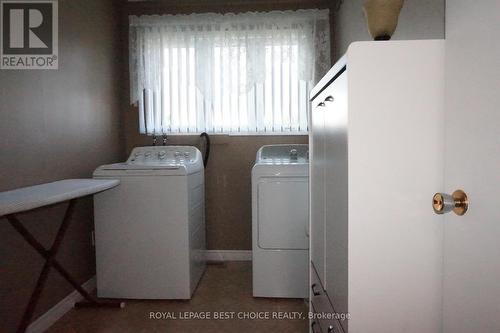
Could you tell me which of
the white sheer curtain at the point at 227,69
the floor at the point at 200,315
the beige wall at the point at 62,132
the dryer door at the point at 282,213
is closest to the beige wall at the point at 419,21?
the white sheer curtain at the point at 227,69

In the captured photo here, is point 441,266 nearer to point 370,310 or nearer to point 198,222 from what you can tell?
point 370,310

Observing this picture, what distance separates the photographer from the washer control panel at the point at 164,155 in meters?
2.72

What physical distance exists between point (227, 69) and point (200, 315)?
2069 mm

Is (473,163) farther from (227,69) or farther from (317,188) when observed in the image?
(227,69)

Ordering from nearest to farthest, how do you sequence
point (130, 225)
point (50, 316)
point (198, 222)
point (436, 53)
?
point (436, 53) → point (50, 316) → point (130, 225) → point (198, 222)

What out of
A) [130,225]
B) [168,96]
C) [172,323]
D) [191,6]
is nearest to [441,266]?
[172,323]

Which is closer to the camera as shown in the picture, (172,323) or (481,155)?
(481,155)

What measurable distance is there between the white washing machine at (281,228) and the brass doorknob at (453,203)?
148cm

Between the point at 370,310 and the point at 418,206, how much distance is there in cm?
31

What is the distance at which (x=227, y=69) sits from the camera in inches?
118

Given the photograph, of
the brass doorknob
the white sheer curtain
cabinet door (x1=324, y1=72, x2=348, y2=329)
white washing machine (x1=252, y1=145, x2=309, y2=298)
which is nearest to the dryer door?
white washing machine (x1=252, y1=145, x2=309, y2=298)

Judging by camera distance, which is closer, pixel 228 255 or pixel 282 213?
pixel 282 213

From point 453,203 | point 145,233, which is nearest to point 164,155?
point 145,233

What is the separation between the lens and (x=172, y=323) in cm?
202
